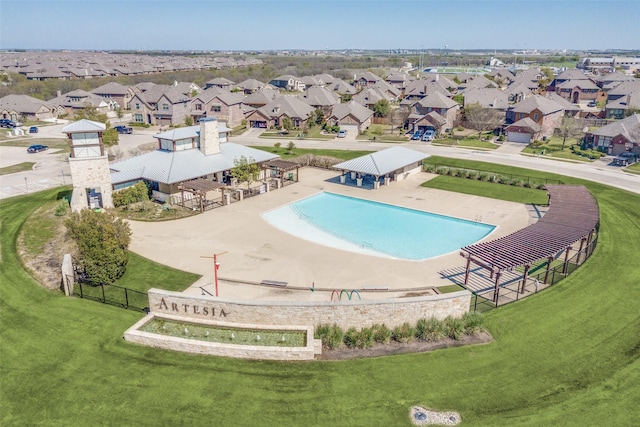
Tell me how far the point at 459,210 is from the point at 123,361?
33.1m

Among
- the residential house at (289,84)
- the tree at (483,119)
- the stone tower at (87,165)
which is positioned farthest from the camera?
the residential house at (289,84)

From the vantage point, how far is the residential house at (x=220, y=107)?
3706 inches

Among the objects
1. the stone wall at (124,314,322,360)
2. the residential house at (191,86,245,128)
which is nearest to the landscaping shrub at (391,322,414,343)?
the stone wall at (124,314,322,360)

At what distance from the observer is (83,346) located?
2289cm

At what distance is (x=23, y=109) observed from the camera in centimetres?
9662

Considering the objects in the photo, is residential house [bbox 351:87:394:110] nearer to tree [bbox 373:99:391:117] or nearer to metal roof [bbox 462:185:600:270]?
tree [bbox 373:99:391:117]

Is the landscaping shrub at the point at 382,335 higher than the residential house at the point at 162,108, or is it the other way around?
the residential house at the point at 162,108

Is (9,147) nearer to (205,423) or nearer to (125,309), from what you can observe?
(125,309)

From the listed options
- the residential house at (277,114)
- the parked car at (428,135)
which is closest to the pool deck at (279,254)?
the parked car at (428,135)

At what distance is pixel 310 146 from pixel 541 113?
133 ft

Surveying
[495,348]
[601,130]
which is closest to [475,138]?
[601,130]

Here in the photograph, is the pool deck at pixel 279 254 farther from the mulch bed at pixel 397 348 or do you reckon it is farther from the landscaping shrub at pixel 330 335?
the mulch bed at pixel 397 348

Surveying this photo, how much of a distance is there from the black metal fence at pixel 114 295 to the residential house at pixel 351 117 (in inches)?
2516

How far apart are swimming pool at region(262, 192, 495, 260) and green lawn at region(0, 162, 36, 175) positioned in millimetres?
37754
